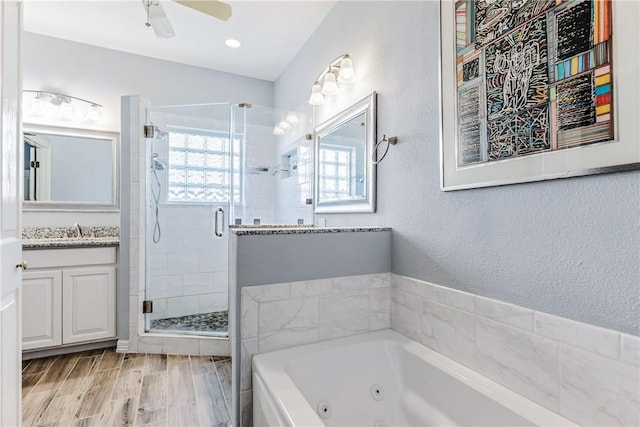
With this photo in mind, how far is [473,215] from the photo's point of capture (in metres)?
1.24

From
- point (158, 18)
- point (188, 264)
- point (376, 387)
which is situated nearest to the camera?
point (376, 387)

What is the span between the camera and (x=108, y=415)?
167 centimetres

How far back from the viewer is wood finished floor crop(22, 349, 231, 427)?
1.66 metres

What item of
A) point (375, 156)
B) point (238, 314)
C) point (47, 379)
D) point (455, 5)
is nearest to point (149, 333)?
point (47, 379)

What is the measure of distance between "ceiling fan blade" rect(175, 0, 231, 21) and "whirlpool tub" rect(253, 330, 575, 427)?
1.90 meters

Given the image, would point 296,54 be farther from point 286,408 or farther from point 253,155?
point 286,408

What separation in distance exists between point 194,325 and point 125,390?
0.76 meters

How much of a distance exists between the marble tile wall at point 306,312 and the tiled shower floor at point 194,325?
4.02ft

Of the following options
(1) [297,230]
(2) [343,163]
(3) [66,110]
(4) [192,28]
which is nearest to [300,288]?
(1) [297,230]

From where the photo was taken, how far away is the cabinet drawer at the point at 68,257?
2299mm

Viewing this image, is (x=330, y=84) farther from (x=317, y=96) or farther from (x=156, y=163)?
(x=156, y=163)

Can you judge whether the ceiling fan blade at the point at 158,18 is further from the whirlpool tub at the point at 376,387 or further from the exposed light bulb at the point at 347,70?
the whirlpool tub at the point at 376,387

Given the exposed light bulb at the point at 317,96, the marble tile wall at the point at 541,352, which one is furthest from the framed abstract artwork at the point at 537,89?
the exposed light bulb at the point at 317,96

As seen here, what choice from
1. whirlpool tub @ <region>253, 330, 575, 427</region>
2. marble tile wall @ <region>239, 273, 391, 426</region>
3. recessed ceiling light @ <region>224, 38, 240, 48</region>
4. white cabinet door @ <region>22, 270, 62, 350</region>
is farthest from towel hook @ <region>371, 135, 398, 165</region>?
white cabinet door @ <region>22, 270, 62, 350</region>
